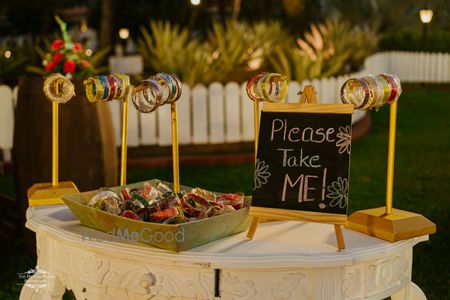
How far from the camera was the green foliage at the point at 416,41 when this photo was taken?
22.2 meters

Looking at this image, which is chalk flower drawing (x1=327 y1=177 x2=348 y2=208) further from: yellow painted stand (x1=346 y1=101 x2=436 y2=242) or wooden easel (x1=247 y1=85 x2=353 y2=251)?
yellow painted stand (x1=346 y1=101 x2=436 y2=242)

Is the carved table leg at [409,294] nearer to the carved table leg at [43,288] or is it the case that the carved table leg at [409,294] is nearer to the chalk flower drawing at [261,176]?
the chalk flower drawing at [261,176]

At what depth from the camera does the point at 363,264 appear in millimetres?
2771

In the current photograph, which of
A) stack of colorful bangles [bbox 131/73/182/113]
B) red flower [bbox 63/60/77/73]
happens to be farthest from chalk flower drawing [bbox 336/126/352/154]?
red flower [bbox 63/60/77/73]

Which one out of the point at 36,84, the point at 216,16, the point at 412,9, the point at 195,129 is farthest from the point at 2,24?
the point at 36,84

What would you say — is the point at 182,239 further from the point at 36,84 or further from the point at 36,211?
the point at 36,84

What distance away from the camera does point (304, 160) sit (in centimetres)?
286

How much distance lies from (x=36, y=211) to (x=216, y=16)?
2982 cm

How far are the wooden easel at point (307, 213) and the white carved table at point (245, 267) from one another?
0.22 feet

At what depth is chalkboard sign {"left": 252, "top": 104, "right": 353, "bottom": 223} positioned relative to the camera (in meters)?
2.79

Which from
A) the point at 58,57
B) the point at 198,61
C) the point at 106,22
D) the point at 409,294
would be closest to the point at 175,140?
the point at 409,294

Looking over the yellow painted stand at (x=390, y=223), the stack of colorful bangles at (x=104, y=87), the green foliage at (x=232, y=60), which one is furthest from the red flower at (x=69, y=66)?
the yellow painted stand at (x=390, y=223)

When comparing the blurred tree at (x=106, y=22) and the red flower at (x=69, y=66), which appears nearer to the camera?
the red flower at (x=69, y=66)

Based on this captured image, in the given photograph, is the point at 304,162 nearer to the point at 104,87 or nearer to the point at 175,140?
the point at 175,140
